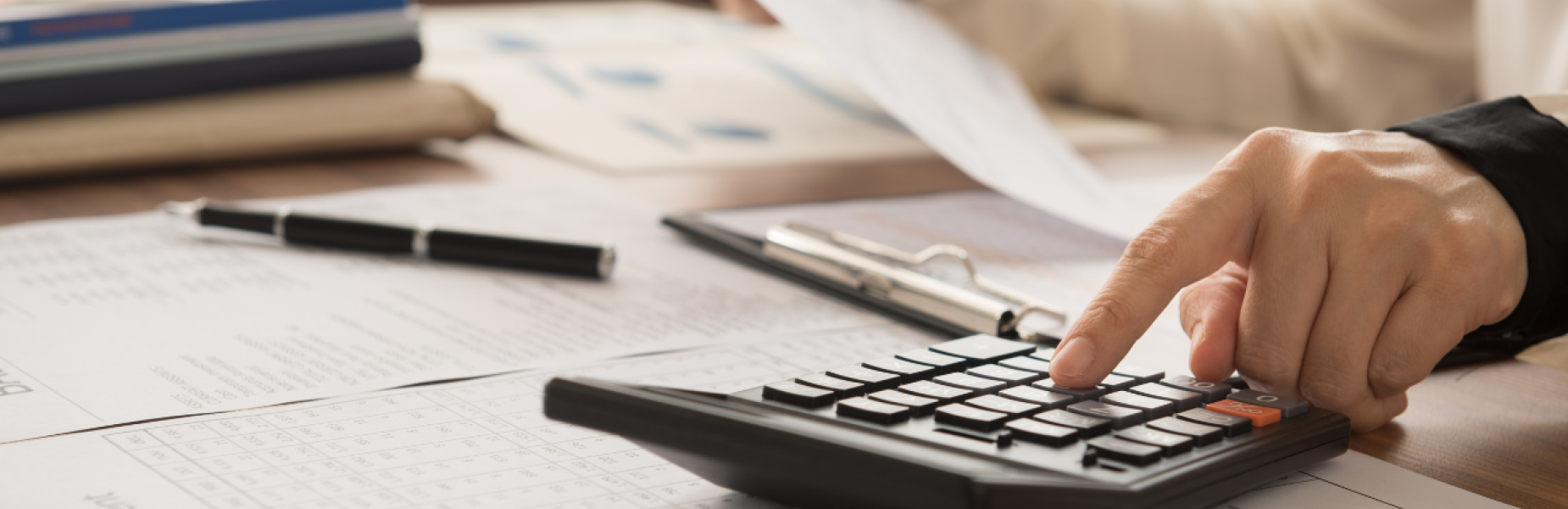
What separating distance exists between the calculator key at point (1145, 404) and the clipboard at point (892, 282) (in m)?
0.12

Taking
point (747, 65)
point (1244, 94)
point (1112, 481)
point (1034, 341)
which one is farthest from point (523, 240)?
point (1244, 94)

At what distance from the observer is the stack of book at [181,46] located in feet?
2.67

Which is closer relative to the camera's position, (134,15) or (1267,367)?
(1267,367)

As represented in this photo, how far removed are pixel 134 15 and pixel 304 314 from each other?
0.39 meters

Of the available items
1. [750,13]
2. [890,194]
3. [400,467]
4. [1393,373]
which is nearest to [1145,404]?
[1393,373]

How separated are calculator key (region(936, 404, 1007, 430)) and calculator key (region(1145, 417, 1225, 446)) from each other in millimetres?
49

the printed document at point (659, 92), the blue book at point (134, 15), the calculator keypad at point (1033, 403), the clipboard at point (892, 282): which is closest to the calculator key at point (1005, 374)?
the calculator keypad at point (1033, 403)

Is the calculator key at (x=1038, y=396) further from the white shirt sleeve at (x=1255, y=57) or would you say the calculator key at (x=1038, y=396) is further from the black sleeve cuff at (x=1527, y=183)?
the white shirt sleeve at (x=1255, y=57)

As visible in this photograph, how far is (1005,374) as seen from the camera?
0.42 m

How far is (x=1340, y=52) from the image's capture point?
45.8 inches

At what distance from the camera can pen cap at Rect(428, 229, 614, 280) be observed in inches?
25.4

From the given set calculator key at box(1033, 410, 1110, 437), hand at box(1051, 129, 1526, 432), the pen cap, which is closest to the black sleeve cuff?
hand at box(1051, 129, 1526, 432)

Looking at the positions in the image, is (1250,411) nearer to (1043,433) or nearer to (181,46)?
(1043,433)

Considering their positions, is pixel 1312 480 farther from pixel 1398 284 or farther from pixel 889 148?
pixel 889 148
